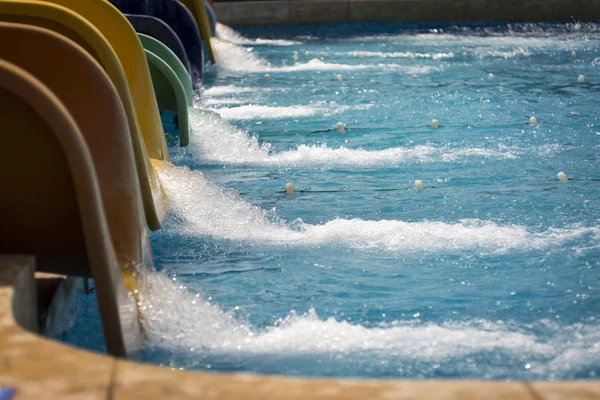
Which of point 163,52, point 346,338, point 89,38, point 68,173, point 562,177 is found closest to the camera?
point 68,173

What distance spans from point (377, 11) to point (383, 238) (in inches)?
700

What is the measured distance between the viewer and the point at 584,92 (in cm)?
1220

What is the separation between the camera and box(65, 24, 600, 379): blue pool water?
13.3 ft

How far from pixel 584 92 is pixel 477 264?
756 centimetres

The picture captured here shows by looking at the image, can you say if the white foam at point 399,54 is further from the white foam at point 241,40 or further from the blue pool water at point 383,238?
the blue pool water at point 383,238

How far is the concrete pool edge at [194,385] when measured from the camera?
221cm

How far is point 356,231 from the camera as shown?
597 cm

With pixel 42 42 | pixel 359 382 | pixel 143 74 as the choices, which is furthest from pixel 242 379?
pixel 143 74

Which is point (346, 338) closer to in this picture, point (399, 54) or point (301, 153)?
point (301, 153)

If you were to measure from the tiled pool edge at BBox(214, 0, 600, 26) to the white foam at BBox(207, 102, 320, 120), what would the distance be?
1184 cm

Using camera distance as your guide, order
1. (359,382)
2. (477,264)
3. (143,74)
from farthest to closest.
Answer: (143,74) < (477,264) < (359,382)

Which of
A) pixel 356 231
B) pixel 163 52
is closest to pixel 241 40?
pixel 163 52

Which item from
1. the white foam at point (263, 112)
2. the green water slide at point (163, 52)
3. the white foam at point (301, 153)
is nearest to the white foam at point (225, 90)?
the white foam at point (263, 112)

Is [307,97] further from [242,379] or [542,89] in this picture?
[242,379]
